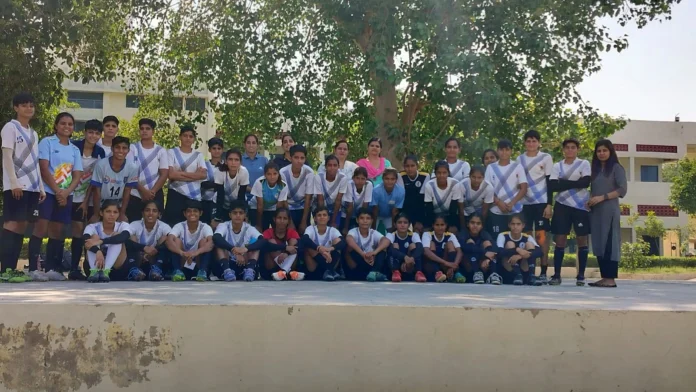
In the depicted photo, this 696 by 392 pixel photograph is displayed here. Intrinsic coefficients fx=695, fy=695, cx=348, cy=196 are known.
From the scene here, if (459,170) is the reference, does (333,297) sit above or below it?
below

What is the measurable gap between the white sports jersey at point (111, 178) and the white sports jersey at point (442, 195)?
327cm

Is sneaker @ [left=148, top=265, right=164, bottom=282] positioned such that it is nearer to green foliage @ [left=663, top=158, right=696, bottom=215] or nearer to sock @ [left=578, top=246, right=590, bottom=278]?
sock @ [left=578, top=246, right=590, bottom=278]

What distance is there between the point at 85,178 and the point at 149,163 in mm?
675

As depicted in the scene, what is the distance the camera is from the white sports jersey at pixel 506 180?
7.65 meters

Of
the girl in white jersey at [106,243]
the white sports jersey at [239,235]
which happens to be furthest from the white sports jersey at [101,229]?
the white sports jersey at [239,235]

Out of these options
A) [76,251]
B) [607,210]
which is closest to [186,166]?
[76,251]

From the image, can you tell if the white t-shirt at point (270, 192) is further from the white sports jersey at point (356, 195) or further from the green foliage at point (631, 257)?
the green foliage at point (631, 257)

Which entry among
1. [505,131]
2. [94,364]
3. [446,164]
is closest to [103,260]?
[94,364]

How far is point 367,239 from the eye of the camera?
7.71 m

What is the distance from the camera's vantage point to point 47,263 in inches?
290

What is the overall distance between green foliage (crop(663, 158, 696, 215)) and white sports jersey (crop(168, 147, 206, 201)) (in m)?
30.6

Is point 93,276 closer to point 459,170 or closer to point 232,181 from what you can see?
point 232,181

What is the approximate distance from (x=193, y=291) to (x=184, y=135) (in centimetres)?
285

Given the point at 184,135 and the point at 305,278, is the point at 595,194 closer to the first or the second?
the point at 305,278
